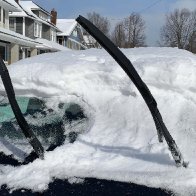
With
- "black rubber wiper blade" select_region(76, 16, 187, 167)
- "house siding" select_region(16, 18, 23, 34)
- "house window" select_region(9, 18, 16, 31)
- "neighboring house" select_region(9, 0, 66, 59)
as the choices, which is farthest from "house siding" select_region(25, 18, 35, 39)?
"black rubber wiper blade" select_region(76, 16, 187, 167)

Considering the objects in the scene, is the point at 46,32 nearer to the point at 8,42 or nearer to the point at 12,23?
the point at 12,23

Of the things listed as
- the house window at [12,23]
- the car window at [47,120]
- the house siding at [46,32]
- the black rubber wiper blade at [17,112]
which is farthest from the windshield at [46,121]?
the house siding at [46,32]

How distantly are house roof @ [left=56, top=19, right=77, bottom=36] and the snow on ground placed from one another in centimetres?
5643

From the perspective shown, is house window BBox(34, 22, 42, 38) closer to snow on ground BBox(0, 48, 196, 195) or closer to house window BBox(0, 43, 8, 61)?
house window BBox(0, 43, 8, 61)

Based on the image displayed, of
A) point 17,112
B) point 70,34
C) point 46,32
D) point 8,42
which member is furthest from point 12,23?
point 17,112

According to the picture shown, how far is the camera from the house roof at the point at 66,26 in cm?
6006

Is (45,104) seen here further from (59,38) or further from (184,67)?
(59,38)

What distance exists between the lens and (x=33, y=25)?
145 ft

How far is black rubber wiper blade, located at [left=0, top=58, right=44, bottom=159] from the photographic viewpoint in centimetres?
234

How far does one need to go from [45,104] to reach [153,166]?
914 millimetres

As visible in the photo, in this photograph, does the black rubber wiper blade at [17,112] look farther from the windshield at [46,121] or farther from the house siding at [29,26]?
the house siding at [29,26]

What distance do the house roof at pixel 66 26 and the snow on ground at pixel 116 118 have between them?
185 ft

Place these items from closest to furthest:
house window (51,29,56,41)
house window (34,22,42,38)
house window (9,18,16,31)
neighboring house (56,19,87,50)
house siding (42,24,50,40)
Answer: house window (9,18,16,31) < house window (34,22,42,38) < house siding (42,24,50,40) < house window (51,29,56,41) < neighboring house (56,19,87,50)

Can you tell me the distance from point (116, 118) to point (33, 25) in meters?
42.8
